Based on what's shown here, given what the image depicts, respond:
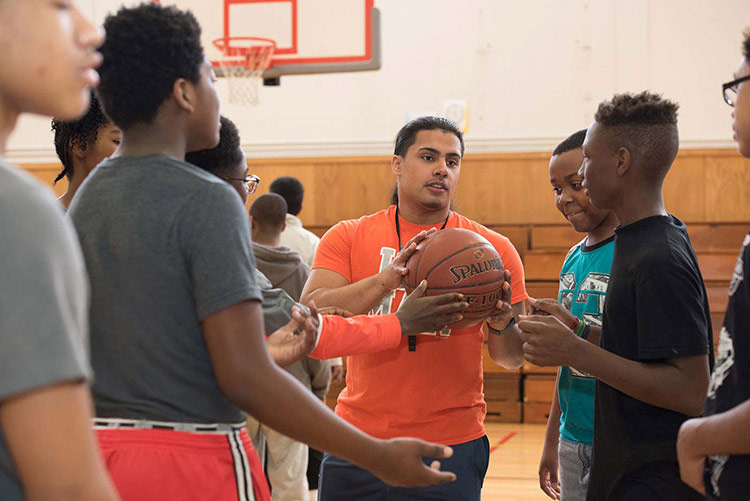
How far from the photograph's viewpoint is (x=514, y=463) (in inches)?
256

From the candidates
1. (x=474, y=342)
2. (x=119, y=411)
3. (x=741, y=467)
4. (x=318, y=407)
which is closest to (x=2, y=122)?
(x=119, y=411)

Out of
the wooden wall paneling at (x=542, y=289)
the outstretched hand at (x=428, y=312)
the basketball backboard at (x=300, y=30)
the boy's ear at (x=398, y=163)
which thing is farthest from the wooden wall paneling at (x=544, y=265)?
the outstretched hand at (x=428, y=312)

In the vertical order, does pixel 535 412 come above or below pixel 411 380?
below

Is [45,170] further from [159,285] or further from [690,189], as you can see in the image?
[159,285]

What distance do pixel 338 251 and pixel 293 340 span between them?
2.99ft

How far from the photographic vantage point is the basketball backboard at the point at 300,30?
775 centimetres

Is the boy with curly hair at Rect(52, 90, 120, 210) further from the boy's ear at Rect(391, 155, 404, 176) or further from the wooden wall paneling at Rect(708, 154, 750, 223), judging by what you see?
the wooden wall paneling at Rect(708, 154, 750, 223)

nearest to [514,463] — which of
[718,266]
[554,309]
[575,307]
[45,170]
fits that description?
[718,266]

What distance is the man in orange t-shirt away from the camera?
263 cm

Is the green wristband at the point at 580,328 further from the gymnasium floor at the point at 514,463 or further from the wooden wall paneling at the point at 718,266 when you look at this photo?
the wooden wall paneling at the point at 718,266

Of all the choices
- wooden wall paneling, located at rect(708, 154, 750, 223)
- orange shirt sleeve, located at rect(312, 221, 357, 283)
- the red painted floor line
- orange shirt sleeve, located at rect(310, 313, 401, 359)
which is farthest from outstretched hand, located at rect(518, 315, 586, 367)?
wooden wall paneling, located at rect(708, 154, 750, 223)

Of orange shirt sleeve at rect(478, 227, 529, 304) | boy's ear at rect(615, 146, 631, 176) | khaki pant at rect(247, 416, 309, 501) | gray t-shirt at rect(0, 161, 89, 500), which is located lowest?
khaki pant at rect(247, 416, 309, 501)

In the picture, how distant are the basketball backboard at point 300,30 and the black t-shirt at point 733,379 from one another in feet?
20.8

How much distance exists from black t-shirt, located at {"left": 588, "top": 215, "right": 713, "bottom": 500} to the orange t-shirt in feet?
1.98
